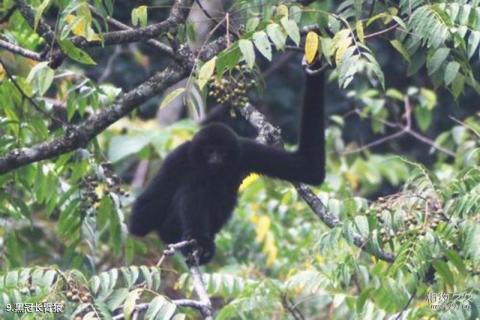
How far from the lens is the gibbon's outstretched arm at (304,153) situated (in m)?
6.52

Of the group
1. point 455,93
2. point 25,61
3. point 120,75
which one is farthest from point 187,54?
point 120,75

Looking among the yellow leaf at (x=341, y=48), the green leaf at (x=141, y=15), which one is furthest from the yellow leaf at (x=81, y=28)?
the yellow leaf at (x=341, y=48)

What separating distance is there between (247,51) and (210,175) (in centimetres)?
249

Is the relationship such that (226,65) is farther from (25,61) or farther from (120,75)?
(120,75)

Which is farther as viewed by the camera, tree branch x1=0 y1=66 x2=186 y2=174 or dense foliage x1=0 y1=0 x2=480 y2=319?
tree branch x1=0 y1=66 x2=186 y2=174

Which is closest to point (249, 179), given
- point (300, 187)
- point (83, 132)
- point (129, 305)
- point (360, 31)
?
point (300, 187)

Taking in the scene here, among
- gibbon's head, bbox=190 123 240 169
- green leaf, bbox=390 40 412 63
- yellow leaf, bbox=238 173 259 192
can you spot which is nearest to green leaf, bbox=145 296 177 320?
green leaf, bbox=390 40 412 63

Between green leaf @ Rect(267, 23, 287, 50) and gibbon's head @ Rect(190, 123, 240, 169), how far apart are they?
2.24 m

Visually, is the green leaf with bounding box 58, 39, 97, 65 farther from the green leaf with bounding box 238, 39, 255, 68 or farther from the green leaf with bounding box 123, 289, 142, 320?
the green leaf with bounding box 123, 289, 142, 320

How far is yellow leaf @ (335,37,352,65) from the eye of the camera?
16.5 feet

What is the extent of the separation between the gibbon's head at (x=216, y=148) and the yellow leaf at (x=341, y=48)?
88.7 inches

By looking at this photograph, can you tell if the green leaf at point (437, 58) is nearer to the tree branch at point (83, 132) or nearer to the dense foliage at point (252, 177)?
the dense foliage at point (252, 177)

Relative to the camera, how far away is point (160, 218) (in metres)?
7.85

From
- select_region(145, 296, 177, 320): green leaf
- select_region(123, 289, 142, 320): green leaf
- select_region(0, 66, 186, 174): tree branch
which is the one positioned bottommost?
select_region(145, 296, 177, 320): green leaf
